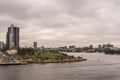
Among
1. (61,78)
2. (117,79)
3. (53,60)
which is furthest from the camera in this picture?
(53,60)

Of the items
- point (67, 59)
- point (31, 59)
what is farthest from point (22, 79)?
point (67, 59)

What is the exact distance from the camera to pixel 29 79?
61625 mm

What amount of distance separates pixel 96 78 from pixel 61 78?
27.4 feet

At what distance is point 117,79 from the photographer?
58.8 metres

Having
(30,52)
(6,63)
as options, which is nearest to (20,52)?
(30,52)

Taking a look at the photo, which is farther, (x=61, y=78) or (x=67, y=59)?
(x=67, y=59)

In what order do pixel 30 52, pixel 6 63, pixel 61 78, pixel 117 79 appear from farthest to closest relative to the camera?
pixel 30 52 → pixel 6 63 → pixel 61 78 → pixel 117 79

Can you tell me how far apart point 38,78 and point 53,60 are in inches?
2680

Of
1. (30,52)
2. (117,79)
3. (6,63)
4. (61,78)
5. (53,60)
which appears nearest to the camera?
(117,79)

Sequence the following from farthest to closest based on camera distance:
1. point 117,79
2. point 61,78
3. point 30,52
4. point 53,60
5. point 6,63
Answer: point 30,52, point 53,60, point 6,63, point 61,78, point 117,79

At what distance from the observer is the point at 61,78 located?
6288 centimetres

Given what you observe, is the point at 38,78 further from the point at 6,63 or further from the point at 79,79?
the point at 6,63

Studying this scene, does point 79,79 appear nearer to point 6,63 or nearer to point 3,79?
point 3,79

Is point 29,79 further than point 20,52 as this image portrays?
No
